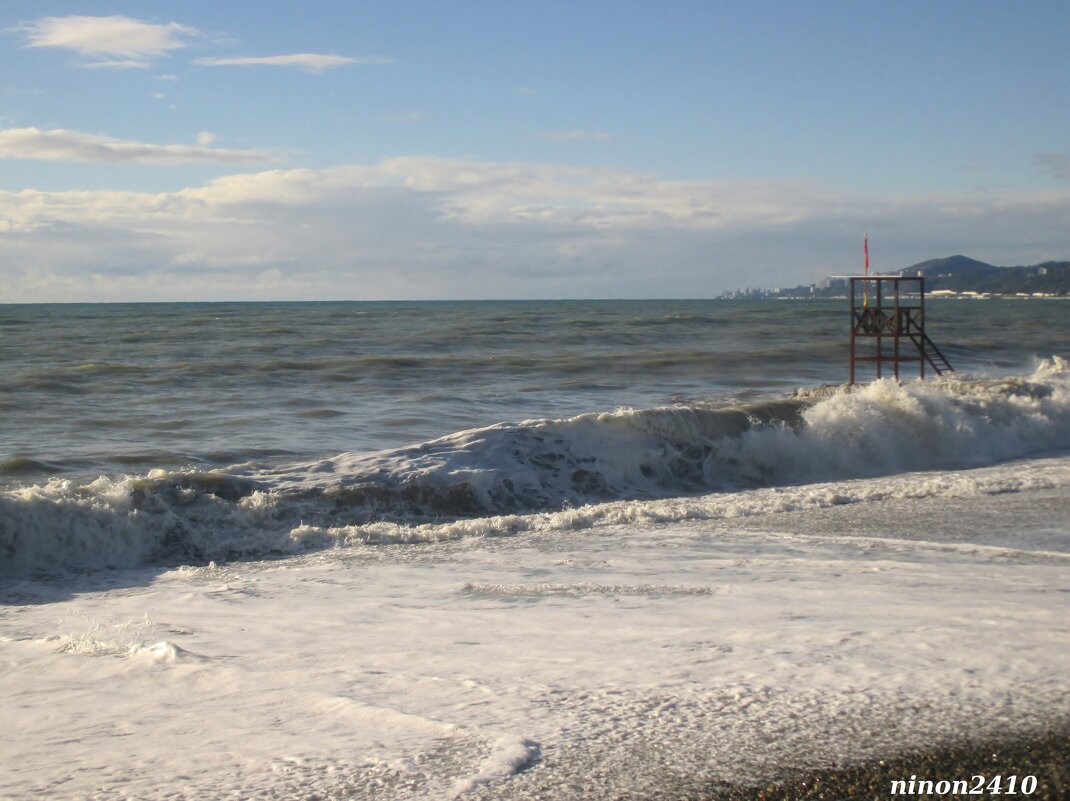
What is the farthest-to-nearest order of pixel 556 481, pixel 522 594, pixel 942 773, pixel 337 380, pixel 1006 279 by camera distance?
1. pixel 1006 279
2. pixel 337 380
3. pixel 556 481
4. pixel 522 594
5. pixel 942 773

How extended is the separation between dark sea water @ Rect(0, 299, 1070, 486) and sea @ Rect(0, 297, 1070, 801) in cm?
22

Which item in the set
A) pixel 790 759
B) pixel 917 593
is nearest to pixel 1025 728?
pixel 790 759

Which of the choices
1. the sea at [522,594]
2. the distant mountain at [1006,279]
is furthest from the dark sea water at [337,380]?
the distant mountain at [1006,279]

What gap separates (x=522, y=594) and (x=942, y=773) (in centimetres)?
359

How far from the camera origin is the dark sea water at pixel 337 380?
15.2 metres

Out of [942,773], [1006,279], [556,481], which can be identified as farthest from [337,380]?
[1006,279]

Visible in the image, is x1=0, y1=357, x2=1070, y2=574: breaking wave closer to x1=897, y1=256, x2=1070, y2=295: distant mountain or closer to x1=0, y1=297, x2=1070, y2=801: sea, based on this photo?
x1=0, y1=297, x2=1070, y2=801: sea

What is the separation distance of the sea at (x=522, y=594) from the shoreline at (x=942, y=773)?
0.30ft

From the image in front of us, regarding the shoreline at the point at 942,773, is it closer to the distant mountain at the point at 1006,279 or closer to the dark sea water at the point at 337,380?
the dark sea water at the point at 337,380

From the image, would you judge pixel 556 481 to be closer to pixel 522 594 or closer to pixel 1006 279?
pixel 522 594

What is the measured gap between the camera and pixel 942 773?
4.27 meters

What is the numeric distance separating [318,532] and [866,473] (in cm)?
788

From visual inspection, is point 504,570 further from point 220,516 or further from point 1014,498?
point 1014,498

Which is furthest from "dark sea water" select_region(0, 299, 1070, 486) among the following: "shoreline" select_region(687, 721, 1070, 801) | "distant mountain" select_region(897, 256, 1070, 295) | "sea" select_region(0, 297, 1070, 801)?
"distant mountain" select_region(897, 256, 1070, 295)
